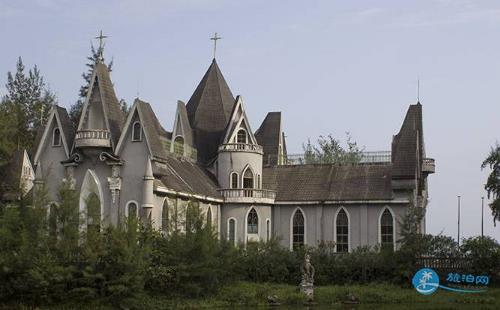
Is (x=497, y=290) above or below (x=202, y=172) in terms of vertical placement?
below

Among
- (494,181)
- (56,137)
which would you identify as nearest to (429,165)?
(494,181)

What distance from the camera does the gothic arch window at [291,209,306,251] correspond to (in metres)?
46.0

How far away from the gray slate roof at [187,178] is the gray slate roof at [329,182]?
4.35 m

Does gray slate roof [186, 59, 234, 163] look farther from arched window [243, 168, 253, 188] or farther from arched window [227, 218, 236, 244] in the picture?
arched window [227, 218, 236, 244]

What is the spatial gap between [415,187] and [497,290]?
31.3 feet

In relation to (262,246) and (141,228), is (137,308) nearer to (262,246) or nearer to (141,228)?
(141,228)

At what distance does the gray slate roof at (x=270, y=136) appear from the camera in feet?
168

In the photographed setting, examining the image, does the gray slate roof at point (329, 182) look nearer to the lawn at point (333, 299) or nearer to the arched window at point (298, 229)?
the arched window at point (298, 229)

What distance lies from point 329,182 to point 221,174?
652 centimetres

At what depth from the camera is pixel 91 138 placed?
37906 mm

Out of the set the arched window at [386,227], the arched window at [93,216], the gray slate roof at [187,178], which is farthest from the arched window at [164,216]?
the arched window at [386,227]

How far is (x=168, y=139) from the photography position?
48.3 m

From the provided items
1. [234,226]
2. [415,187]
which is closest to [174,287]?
[234,226]

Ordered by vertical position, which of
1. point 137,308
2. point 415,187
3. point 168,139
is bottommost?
point 137,308
